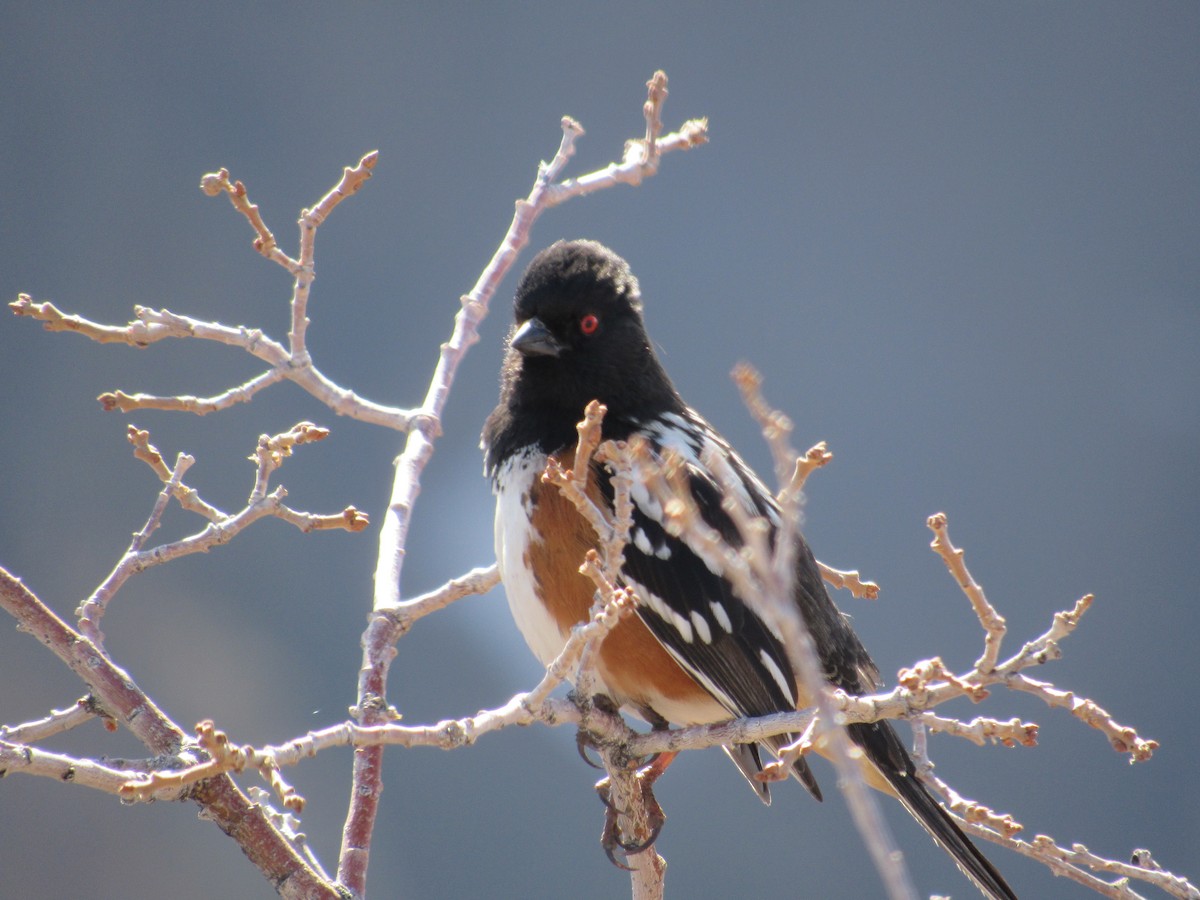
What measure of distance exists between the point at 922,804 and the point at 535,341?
3.60 ft

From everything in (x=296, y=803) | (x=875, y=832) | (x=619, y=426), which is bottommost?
(x=875, y=832)

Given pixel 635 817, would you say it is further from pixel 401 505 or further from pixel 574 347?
pixel 574 347

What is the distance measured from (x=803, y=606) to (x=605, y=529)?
3.59 feet

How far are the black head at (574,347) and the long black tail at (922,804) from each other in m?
0.72

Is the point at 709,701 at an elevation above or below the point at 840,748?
above

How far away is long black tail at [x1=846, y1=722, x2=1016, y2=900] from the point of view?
6.36 feet

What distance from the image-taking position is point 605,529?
3.57 ft

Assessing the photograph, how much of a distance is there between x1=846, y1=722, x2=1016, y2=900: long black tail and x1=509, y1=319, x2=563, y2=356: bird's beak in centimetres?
89

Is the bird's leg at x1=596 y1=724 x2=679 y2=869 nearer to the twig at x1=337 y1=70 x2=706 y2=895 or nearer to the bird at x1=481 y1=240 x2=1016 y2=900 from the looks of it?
the bird at x1=481 y1=240 x2=1016 y2=900

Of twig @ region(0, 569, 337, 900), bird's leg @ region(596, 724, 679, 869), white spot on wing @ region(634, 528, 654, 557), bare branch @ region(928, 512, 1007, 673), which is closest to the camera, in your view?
bare branch @ region(928, 512, 1007, 673)

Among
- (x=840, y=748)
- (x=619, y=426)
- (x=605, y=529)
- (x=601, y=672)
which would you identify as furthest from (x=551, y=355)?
(x=840, y=748)

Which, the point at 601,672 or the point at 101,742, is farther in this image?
the point at 101,742

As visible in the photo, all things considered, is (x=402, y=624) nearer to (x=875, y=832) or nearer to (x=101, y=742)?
(x=875, y=832)

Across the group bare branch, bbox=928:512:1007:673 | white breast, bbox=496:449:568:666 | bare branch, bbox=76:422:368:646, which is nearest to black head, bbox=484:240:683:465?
white breast, bbox=496:449:568:666
